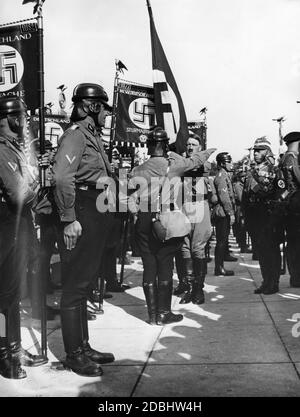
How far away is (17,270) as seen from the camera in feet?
14.2

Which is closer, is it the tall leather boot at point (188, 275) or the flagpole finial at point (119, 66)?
the tall leather boot at point (188, 275)

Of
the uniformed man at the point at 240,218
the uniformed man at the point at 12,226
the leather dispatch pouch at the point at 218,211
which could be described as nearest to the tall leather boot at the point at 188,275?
the leather dispatch pouch at the point at 218,211

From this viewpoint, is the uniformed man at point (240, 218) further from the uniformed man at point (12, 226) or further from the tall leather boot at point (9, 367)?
the tall leather boot at point (9, 367)

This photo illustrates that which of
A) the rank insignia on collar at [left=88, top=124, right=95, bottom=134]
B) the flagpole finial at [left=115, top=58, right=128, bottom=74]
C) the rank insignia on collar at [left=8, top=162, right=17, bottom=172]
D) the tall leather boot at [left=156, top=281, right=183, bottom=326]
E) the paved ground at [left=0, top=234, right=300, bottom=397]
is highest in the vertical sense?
the flagpole finial at [left=115, top=58, right=128, bottom=74]

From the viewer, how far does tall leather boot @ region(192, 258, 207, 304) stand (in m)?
6.77

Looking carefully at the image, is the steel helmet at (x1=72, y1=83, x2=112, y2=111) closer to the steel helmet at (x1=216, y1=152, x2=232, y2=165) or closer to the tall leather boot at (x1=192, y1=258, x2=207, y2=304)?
the tall leather boot at (x1=192, y1=258, x2=207, y2=304)

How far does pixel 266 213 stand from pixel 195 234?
116 cm

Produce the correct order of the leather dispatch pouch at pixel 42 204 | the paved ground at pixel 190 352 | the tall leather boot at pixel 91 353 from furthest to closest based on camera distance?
the leather dispatch pouch at pixel 42 204, the tall leather boot at pixel 91 353, the paved ground at pixel 190 352

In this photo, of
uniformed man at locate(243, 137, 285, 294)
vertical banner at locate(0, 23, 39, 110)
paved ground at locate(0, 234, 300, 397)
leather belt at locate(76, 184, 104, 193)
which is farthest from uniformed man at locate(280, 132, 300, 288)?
vertical banner at locate(0, 23, 39, 110)

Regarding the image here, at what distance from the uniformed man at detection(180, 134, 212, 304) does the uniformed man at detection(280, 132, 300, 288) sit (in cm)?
111

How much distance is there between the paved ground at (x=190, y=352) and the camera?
3.83 metres

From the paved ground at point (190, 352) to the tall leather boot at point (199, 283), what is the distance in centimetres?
10

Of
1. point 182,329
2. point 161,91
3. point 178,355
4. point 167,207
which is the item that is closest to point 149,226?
point 167,207

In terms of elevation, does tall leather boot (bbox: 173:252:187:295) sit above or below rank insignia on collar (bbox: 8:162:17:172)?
below
